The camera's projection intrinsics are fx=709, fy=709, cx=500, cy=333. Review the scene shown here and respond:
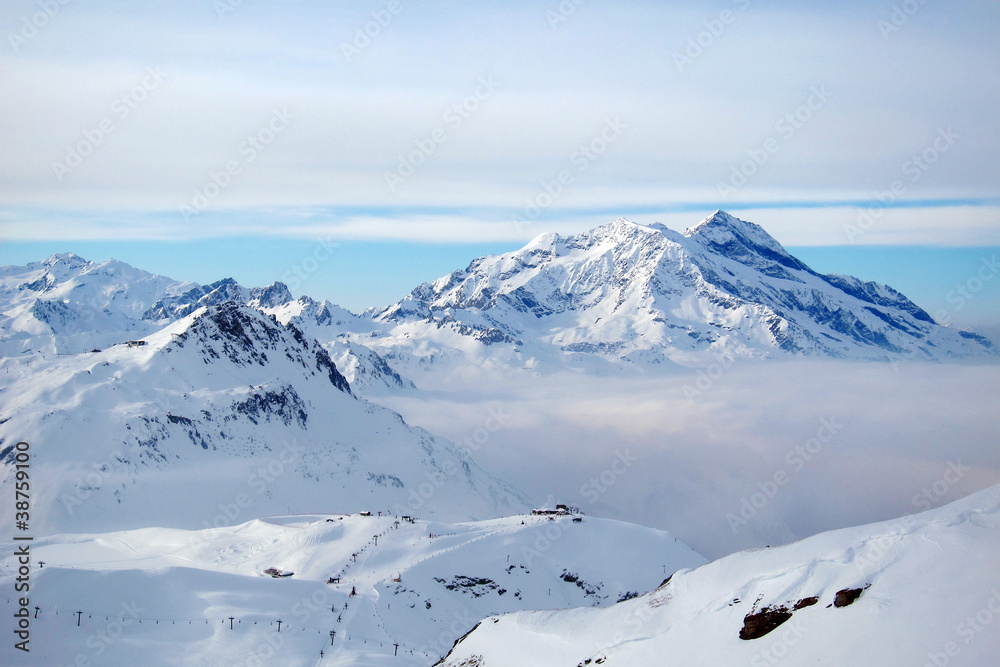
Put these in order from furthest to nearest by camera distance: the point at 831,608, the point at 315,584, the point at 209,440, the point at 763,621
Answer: the point at 209,440
the point at 315,584
the point at 763,621
the point at 831,608

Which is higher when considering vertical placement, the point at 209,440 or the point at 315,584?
the point at 209,440

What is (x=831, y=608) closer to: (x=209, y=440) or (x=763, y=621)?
(x=763, y=621)

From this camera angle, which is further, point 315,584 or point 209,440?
point 209,440

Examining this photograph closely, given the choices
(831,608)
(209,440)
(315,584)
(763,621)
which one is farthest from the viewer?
(209,440)

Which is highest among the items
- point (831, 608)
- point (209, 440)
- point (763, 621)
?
point (209, 440)

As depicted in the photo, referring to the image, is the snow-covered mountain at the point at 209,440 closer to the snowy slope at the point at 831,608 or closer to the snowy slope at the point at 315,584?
the snowy slope at the point at 315,584

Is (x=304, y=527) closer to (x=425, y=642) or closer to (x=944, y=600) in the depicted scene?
(x=425, y=642)

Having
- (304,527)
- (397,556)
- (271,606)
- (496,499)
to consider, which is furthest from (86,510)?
(496,499)

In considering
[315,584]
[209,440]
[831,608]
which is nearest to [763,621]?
[831,608]
